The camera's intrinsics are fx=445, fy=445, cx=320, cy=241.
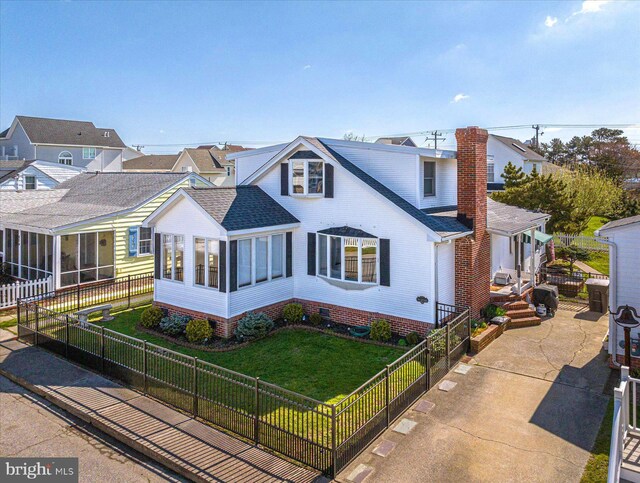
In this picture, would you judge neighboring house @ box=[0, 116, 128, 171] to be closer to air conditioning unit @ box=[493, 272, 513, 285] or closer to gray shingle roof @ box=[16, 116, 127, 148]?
gray shingle roof @ box=[16, 116, 127, 148]

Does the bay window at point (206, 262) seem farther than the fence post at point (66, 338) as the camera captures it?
Yes

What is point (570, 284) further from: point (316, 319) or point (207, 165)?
point (207, 165)

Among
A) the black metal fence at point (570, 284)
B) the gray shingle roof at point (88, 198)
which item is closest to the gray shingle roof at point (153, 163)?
the gray shingle roof at point (88, 198)

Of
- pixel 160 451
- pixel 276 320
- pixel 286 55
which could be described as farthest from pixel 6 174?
pixel 160 451

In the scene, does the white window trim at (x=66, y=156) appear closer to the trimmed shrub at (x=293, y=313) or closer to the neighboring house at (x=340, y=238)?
the neighboring house at (x=340, y=238)

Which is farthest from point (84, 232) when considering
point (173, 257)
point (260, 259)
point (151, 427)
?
point (151, 427)

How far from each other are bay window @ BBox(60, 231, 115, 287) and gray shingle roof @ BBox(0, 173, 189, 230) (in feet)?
3.14

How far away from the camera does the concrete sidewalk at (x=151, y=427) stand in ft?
A: 25.0

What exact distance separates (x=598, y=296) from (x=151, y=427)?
16087 millimetres

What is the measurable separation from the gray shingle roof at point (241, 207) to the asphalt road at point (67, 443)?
6.59 m

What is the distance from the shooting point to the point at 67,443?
28.6 ft

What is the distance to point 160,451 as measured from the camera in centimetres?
814

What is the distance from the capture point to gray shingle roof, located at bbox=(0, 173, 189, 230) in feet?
67.2

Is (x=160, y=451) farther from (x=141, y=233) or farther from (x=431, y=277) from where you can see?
(x=141, y=233)
